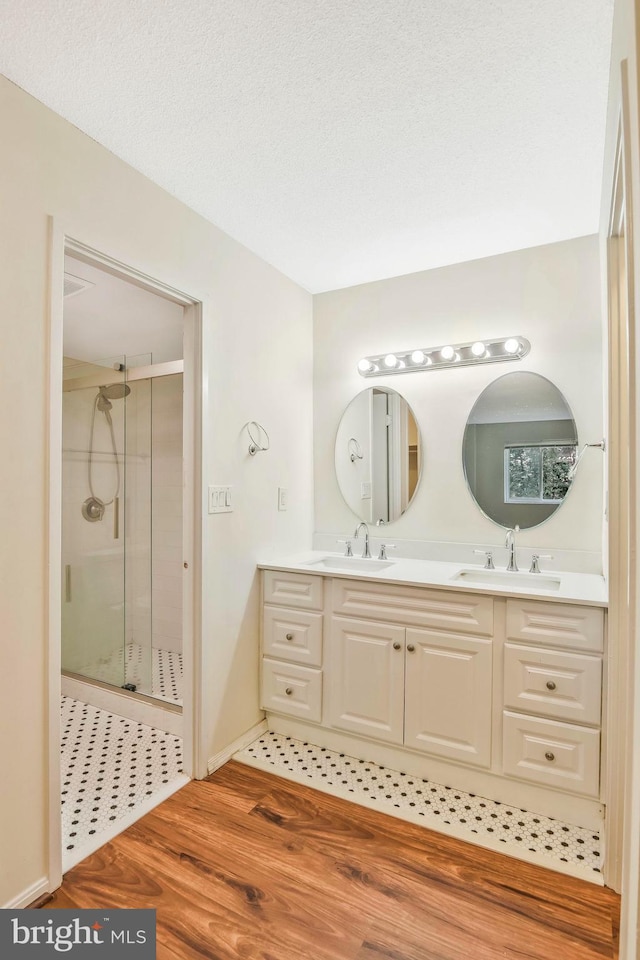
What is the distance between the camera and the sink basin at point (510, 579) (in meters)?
2.20

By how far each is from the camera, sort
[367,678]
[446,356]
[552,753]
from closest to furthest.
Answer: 1. [552,753]
2. [367,678]
3. [446,356]

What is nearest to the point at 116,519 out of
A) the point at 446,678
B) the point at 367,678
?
the point at 367,678

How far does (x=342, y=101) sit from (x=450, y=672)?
2061 mm

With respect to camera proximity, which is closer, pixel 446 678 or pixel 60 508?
pixel 60 508

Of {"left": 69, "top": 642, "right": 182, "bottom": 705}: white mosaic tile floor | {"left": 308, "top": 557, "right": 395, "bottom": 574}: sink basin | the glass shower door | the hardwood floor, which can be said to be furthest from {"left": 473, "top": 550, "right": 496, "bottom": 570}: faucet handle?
the glass shower door

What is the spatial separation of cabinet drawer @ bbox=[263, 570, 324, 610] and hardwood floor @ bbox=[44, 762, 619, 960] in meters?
0.83

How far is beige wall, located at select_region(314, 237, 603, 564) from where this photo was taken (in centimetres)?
232

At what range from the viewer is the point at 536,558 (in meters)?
2.34

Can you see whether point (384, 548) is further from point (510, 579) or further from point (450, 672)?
point (450, 672)

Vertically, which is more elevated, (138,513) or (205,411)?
(205,411)

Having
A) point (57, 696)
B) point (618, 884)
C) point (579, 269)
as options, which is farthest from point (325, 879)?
point (579, 269)

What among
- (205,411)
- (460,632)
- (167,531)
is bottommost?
(460,632)

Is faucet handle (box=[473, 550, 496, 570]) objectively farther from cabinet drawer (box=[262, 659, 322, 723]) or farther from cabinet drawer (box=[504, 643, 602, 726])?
cabinet drawer (box=[262, 659, 322, 723])

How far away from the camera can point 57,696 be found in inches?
60.4
